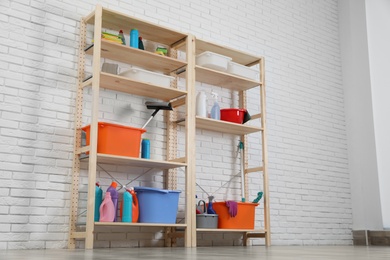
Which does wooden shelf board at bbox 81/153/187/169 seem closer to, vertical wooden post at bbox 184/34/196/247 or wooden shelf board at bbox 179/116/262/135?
vertical wooden post at bbox 184/34/196/247

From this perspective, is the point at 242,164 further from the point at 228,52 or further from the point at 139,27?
the point at 139,27

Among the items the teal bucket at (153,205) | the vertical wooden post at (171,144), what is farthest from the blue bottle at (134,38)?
the teal bucket at (153,205)

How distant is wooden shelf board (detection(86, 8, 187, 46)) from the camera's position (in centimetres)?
413

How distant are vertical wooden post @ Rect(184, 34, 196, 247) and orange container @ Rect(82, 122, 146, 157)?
0.54 m

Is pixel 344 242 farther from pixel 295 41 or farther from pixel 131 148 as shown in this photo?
pixel 131 148

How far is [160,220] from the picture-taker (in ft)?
12.9

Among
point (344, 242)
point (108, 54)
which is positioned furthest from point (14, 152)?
point (344, 242)

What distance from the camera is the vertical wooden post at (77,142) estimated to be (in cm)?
381

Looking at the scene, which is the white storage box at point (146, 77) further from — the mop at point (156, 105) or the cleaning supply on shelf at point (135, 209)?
the cleaning supply on shelf at point (135, 209)

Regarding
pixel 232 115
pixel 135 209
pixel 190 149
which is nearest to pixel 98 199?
pixel 135 209

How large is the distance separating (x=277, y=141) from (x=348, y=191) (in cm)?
147

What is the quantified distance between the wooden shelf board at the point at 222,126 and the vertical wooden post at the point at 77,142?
1012 mm

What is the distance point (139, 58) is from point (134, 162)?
3.18ft

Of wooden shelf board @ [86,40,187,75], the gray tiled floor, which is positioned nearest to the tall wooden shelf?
wooden shelf board @ [86,40,187,75]
